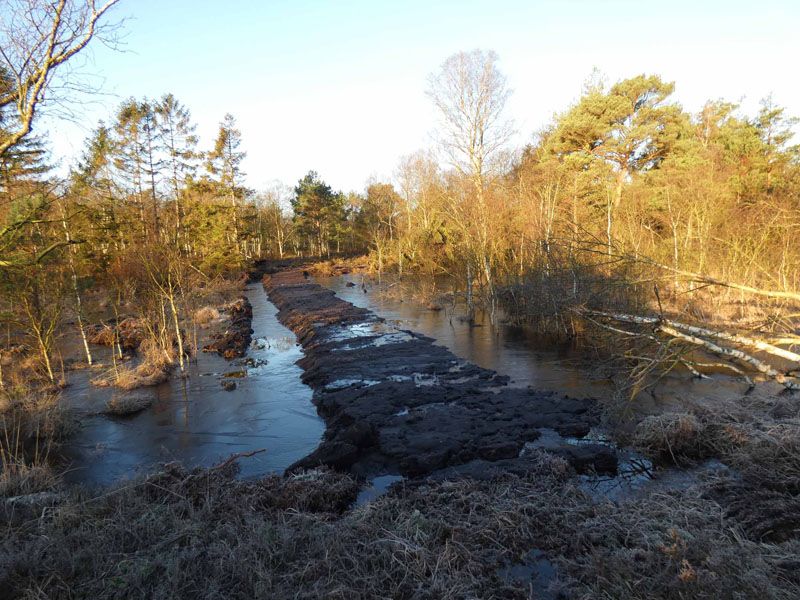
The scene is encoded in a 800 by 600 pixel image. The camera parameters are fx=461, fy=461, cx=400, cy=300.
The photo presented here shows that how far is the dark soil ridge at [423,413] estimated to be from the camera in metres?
8.05

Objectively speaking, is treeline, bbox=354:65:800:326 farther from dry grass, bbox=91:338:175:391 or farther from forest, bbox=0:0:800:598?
dry grass, bbox=91:338:175:391

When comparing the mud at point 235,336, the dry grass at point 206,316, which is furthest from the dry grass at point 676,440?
the dry grass at point 206,316

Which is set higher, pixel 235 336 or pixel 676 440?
pixel 235 336

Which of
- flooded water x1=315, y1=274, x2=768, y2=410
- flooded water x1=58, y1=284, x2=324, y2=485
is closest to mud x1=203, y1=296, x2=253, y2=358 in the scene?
flooded water x1=58, y1=284, x2=324, y2=485

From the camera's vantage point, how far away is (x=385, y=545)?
5.04 metres

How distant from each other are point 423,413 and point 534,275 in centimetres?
994

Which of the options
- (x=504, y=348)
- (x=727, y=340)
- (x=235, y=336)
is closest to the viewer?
(x=727, y=340)

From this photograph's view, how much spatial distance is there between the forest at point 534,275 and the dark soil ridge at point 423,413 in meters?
0.95

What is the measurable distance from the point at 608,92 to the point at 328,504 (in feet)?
85.1

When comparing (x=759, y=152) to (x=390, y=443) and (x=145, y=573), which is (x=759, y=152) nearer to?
(x=390, y=443)

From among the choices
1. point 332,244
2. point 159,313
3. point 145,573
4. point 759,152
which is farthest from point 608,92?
point 332,244

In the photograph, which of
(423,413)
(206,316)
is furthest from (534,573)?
(206,316)

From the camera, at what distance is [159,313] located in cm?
1616

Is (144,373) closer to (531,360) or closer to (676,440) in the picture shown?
(531,360)
